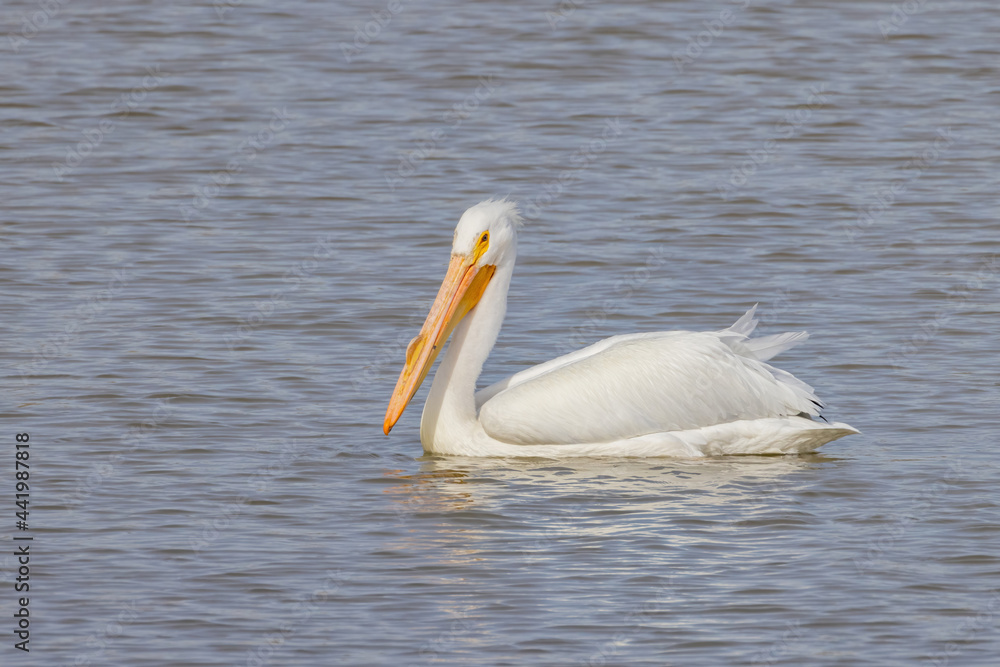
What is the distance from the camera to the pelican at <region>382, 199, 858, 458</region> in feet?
22.2

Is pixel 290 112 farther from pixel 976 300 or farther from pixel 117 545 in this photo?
pixel 117 545

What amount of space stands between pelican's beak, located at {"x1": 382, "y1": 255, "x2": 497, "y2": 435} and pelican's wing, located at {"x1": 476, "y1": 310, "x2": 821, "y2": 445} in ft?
0.99

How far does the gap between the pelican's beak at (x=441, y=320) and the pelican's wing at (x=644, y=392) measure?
0.30m

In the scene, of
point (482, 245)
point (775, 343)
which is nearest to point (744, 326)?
point (775, 343)

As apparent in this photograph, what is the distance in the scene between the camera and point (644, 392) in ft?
22.4

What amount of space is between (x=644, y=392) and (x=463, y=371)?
732mm

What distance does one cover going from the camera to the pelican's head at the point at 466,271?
6.88 metres

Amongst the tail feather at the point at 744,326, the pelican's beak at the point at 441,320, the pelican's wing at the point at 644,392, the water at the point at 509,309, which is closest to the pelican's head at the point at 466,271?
the pelican's beak at the point at 441,320

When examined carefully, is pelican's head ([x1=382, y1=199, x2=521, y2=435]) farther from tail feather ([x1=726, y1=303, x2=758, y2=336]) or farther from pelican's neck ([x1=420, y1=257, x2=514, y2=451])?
tail feather ([x1=726, y1=303, x2=758, y2=336])

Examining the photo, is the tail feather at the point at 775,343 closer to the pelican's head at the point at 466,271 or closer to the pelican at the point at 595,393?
the pelican at the point at 595,393

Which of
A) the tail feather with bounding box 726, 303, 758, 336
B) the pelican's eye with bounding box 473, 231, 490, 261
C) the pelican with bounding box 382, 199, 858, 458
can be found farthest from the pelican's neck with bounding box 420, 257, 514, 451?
the tail feather with bounding box 726, 303, 758, 336

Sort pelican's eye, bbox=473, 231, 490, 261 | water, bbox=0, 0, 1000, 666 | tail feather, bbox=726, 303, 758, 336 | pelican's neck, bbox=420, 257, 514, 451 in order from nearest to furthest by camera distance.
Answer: water, bbox=0, 0, 1000, 666
pelican's neck, bbox=420, 257, 514, 451
pelican's eye, bbox=473, 231, 490, 261
tail feather, bbox=726, 303, 758, 336

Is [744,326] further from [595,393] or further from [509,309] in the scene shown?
[509,309]

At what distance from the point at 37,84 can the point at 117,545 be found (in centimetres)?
888
